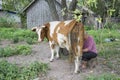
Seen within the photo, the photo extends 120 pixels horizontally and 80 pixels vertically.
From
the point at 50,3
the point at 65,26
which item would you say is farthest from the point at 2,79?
the point at 50,3

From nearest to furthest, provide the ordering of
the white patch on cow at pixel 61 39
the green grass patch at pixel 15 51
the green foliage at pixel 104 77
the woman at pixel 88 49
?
the green foliage at pixel 104 77, the woman at pixel 88 49, the white patch on cow at pixel 61 39, the green grass patch at pixel 15 51

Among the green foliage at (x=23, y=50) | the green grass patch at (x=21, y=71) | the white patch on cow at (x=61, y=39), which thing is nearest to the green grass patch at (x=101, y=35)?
the green foliage at (x=23, y=50)

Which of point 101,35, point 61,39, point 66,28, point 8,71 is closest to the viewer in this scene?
point 8,71

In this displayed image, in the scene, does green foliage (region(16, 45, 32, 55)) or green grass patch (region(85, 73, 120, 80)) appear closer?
green grass patch (region(85, 73, 120, 80))

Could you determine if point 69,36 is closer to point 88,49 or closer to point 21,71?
point 88,49

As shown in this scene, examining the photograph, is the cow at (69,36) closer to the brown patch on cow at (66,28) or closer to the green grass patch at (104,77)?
the brown patch on cow at (66,28)

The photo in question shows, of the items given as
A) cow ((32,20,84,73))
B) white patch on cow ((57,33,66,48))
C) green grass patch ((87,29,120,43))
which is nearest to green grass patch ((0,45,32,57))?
cow ((32,20,84,73))

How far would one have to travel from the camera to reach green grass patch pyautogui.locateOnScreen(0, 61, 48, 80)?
8516 mm

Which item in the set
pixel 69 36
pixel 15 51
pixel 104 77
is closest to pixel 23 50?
pixel 15 51

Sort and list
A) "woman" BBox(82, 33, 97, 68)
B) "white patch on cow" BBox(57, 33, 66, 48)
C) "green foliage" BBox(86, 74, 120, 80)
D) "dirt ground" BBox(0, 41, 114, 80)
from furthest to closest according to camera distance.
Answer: "white patch on cow" BBox(57, 33, 66, 48)
"woman" BBox(82, 33, 97, 68)
"dirt ground" BBox(0, 41, 114, 80)
"green foliage" BBox(86, 74, 120, 80)

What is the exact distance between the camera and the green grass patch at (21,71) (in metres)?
8.52

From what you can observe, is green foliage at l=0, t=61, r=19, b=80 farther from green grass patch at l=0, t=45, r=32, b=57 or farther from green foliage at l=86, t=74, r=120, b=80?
green foliage at l=86, t=74, r=120, b=80

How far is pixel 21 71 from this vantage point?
29.2ft

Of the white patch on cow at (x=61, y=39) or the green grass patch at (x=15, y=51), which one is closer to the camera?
the white patch on cow at (x=61, y=39)
